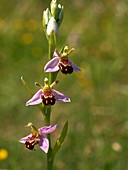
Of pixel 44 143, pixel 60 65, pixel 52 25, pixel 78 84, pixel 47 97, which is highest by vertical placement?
pixel 78 84

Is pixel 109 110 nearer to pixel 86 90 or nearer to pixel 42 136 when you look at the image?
pixel 86 90

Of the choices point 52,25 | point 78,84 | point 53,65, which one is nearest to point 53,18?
point 52,25

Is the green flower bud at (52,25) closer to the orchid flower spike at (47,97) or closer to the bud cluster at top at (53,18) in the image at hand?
the bud cluster at top at (53,18)

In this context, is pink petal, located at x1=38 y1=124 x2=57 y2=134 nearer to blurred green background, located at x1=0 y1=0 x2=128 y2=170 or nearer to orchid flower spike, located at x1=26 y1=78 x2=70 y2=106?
orchid flower spike, located at x1=26 y1=78 x2=70 y2=106

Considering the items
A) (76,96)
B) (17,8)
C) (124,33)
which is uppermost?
(17,8)

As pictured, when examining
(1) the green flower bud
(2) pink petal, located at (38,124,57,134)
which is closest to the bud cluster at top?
(1) the green flower bud

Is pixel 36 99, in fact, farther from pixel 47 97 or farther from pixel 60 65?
pixel 60 65

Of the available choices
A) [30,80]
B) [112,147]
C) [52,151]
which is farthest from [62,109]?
[52,151]
